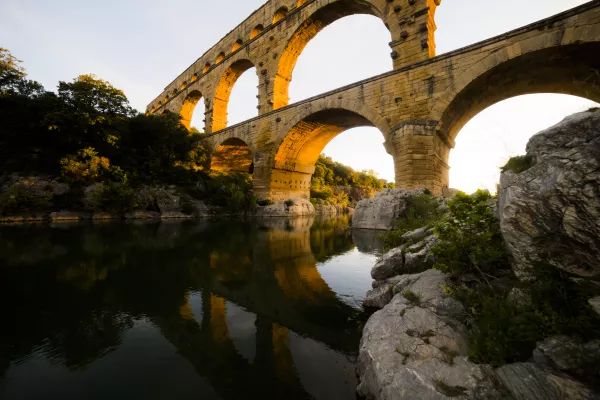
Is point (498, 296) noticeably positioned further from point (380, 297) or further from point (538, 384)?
point (380, 297)

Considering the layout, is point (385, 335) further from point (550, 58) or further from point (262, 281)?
point (550, 58)

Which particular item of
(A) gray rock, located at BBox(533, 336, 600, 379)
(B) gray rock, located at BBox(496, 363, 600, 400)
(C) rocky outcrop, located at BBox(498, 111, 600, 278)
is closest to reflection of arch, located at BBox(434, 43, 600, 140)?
(C) rocky outcrop, located at BBox(498, 111, 600, 278)

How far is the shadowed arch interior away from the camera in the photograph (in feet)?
48.3

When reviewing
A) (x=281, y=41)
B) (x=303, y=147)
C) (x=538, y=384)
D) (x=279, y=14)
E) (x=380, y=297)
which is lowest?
(x=380, y=297)

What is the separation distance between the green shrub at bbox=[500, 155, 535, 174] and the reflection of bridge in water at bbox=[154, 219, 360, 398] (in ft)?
6.94

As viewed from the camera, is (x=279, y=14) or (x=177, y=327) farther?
(x=279, y=14)

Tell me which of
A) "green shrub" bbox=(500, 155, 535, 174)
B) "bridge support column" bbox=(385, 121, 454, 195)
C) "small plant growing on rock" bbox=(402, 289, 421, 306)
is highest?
"bridge support column" bbox=(385, 121, 454, 195)

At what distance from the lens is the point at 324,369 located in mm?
2172

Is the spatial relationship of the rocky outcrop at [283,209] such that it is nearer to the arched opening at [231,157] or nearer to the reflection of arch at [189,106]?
the arched opening at [231,157]

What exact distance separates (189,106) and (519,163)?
31037 millimetres

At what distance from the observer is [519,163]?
7.06 ft

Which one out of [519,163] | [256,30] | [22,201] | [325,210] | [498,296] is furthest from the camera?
[325,210]

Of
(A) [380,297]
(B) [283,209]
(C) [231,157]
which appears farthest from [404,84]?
(C) [231,157]

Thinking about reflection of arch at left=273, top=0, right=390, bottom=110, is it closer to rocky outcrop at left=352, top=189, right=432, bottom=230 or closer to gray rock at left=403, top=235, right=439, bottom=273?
rocky outcrop at left=352, top=189, right=432, bottom=230
